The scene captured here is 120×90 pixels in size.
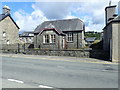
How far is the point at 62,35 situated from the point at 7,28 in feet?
57.4

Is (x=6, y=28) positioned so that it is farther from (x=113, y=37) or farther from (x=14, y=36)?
(x=113, y=37)

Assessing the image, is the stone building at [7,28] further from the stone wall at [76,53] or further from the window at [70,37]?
the window at [70,37]

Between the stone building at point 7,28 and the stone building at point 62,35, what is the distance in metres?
10.7

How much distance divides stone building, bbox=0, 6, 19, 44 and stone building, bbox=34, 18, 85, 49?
421 inches

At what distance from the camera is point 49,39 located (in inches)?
1092

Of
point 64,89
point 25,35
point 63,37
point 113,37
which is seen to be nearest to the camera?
point 64,89

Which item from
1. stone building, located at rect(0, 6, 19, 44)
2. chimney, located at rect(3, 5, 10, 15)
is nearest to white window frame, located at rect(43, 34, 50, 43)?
stone building, located at rect(0, 6, 19, 44)

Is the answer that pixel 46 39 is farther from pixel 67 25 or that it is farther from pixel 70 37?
pixel 67 25

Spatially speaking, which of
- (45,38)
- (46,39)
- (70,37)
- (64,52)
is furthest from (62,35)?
(64,52)

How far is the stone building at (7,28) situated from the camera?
35.5 meters

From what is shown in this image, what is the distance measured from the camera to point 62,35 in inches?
1133

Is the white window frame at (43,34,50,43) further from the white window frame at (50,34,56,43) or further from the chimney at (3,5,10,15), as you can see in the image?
the chimney at (3,5,10,15)

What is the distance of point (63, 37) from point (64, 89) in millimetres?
24054

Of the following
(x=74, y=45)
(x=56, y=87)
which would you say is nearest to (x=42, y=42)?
(x=74, y=45)
